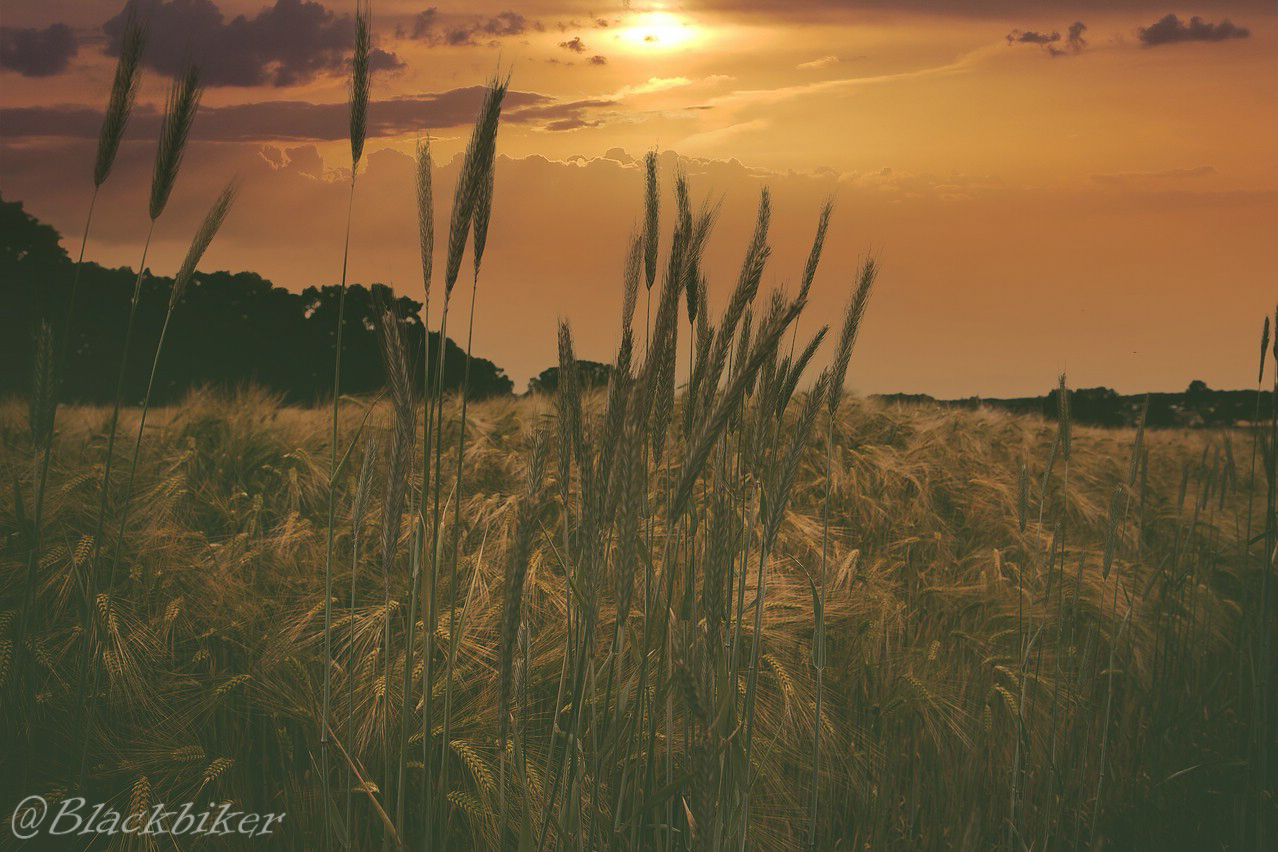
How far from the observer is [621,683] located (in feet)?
4.64

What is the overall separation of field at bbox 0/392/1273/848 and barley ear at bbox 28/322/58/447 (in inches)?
14.0

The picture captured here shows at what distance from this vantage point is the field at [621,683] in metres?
1.80

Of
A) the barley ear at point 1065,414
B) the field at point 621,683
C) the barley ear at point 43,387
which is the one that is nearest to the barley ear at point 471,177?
the field at point 621,683

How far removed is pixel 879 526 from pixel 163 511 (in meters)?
2.76

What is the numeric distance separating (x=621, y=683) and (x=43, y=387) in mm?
1169

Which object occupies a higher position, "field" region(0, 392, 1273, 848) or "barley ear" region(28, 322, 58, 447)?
"barley ear" region(28, 322, 58, 447)

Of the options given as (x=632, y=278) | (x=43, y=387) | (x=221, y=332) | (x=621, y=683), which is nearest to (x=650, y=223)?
(x=632, y=278)

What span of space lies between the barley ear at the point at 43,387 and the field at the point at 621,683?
0.35 m

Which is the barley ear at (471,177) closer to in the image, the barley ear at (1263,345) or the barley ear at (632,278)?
the barley ear at (632,278)

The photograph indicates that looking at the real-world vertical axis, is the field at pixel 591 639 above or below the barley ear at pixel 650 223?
below

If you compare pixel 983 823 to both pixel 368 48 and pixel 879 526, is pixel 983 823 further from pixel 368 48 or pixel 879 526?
pixel 368 48

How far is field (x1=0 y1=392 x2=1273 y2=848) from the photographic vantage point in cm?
180

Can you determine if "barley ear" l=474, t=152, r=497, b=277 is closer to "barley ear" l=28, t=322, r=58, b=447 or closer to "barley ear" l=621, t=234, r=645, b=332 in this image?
"barley ear" l=621, t=234, r=645, b=332

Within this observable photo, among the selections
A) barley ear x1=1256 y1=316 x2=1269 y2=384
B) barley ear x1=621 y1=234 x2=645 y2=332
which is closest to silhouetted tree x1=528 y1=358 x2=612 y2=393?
barley ear x1=621 y1=234 x2=645 y2=332
